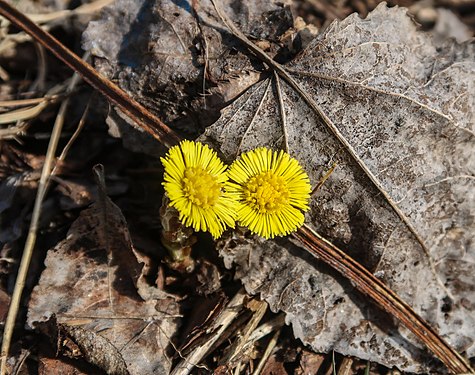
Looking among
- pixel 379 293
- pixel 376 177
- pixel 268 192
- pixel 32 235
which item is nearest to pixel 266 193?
pixel 268 192

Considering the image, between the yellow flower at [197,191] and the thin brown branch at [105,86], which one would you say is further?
the thin brown branch at [105,86]

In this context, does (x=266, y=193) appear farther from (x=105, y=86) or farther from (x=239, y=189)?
(x=105, y=86)

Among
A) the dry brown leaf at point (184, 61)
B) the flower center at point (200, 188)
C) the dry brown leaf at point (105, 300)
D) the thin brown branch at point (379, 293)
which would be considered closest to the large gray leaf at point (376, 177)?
the thin brown branch at point (379, 293)

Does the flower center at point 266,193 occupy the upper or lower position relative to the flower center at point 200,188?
upper

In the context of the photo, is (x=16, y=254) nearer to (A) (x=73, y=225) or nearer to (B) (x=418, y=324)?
(A) (x=73, y=225)

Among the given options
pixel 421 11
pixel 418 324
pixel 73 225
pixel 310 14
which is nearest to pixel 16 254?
pixel 73 225

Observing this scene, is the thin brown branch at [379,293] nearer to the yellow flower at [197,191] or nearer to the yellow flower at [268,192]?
the yellow flower at [268,192]
